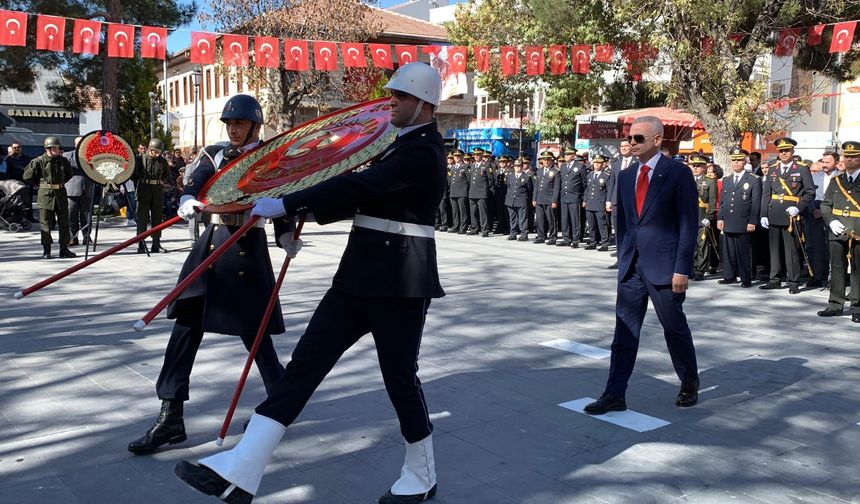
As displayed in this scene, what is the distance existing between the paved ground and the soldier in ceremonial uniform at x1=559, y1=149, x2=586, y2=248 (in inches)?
268

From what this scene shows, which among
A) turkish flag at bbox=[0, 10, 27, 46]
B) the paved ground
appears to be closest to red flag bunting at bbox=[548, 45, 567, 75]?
the paved ground

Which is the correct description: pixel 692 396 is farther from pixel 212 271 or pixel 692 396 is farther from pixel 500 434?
pixel 212 271

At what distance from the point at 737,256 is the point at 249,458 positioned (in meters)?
9.51

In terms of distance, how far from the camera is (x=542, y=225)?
655 inches

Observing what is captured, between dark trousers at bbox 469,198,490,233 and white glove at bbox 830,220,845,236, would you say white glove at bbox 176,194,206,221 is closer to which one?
white glove at bbox 830,220,845,236

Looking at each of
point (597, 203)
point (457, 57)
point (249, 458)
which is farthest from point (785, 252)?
point (249, 458)

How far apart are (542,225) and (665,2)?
5.03 meters

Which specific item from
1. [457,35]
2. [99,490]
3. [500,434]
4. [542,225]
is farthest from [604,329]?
[457,35]

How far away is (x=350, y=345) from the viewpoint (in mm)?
3488

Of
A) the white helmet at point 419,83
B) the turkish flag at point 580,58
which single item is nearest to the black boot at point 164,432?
the white helmet at point 419,83

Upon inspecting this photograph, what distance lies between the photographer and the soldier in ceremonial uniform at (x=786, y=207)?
10.6m

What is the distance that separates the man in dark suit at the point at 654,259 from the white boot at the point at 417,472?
5.53ft

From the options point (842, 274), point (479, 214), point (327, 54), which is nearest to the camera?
point (842, 274)

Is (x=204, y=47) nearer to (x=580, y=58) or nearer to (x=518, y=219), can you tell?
(x=518, y=219)
